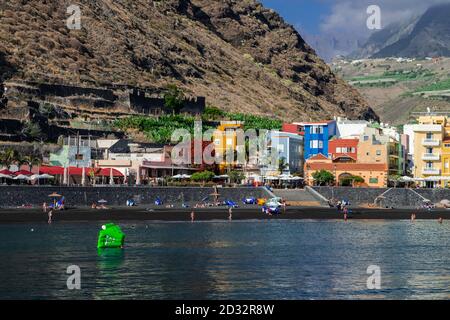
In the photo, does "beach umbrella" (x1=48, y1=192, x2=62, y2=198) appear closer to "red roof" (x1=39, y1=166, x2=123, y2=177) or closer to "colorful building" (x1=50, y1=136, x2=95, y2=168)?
"red roof" (x1=39, y1=166, x2=123, y2=177)

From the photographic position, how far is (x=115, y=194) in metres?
106

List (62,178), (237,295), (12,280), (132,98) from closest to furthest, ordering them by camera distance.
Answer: (237,295), (12,280), (62,178), (132,98)

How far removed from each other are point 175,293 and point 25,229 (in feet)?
131

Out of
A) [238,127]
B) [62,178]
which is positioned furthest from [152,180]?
[238,127]

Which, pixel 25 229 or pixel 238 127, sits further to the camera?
pixel 238 127

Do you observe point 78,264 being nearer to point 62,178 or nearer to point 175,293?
point 175,293

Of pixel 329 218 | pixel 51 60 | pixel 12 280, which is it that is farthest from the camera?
pixel 51 60

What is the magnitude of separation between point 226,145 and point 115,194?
34771 millimetres

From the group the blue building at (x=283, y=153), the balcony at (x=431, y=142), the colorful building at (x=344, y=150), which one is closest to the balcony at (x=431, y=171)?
the balcony at (x=431, y=142)

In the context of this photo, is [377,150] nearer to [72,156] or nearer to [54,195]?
[72,156]

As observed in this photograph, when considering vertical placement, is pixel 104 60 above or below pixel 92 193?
above

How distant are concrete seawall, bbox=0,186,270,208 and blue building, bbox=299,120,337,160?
2947cm

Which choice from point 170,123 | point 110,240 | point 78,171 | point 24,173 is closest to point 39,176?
point 24,173

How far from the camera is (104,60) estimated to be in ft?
620
